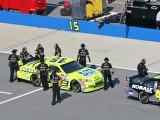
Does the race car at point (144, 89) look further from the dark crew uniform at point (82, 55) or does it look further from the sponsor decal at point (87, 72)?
the dark crew uniform at point (82, 55)

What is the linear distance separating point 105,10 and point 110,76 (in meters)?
16.3

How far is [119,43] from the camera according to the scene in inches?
1548

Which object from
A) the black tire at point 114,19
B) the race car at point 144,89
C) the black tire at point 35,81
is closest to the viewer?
the race car at point 144,89

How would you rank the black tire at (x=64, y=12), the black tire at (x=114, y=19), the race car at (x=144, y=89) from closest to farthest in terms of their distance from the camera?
the race car at (x=144, y=89) < the black tire at (x=114, y=19) < the black tire at (x=64, y=12)

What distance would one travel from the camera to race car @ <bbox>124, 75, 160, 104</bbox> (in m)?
27.8

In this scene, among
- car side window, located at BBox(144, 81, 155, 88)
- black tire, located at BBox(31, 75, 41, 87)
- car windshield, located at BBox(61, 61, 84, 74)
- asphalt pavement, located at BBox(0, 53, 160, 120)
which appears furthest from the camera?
black tire, located at BBox(31, 75, 41, 87)

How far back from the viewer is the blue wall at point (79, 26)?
129 ft

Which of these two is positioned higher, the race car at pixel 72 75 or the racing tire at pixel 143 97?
the race car at pixel 72 75

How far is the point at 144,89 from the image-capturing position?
28.2m

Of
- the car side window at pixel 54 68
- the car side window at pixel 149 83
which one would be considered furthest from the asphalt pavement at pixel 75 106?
the car side window at pixel 54 68

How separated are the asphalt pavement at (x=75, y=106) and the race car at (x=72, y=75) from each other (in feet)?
0.98

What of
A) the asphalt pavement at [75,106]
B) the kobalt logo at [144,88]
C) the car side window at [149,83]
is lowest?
the asphalt pavement at [75,106]

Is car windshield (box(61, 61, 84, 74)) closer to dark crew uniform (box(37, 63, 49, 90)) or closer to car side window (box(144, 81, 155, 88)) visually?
dark crew uniform (box(37, 63, 49, 90))

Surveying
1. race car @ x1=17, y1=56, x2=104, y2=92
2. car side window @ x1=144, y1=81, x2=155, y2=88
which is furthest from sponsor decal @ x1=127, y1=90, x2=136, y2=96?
race car @ x1=17, y1=56, x2=104, y2=92
